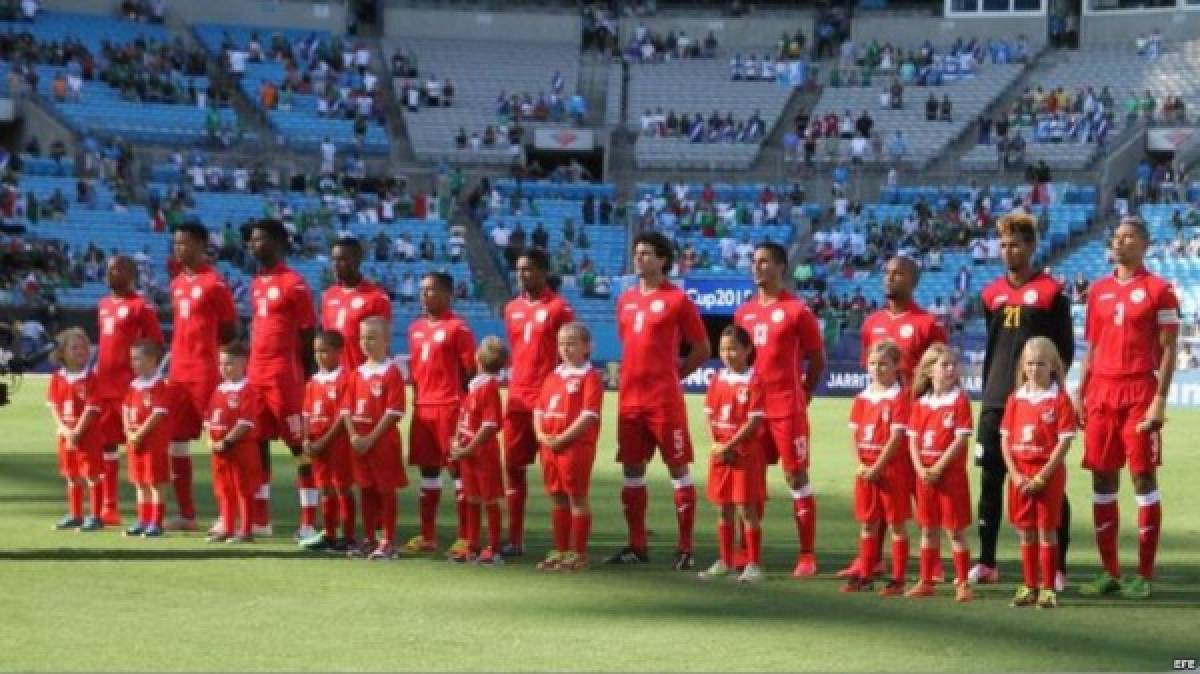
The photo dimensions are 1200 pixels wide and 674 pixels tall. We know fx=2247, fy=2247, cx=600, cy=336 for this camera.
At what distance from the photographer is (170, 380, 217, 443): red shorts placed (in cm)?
1616

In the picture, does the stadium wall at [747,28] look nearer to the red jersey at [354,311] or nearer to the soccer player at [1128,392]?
the red jersey at [354,311]

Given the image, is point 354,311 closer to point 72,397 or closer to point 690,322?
point 72,397

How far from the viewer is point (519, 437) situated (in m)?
14.9

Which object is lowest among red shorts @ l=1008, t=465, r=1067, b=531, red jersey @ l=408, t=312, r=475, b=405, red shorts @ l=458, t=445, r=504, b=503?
red shorts @ l=458, t=445, r=504, b=503

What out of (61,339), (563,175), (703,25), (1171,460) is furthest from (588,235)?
(61,339)

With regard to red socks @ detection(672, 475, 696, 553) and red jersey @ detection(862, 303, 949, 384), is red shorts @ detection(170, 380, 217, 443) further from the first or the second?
red jersey @ detection(862, 303, 949, 384)

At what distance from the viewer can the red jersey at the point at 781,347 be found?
14156mm

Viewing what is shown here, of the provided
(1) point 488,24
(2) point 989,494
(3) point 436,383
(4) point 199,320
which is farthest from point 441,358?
(1) point 488,24

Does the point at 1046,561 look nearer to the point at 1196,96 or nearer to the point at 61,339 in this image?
the point at 61,339

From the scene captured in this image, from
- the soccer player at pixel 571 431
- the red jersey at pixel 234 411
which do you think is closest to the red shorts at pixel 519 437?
the soccer player at pixel 571 431

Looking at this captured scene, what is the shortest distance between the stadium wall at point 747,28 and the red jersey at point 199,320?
4996 cm

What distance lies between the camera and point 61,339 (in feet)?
54.5

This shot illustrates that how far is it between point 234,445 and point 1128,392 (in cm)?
623

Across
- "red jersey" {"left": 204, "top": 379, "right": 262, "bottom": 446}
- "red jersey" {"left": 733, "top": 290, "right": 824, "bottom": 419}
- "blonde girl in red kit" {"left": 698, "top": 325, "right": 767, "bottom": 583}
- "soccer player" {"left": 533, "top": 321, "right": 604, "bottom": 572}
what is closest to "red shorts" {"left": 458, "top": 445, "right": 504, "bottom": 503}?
"soccer player" {"left": 533, "top": 321, "right": 604, "bottom": 572}
